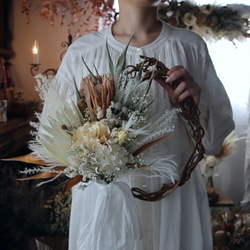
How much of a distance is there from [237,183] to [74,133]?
2.53 meters

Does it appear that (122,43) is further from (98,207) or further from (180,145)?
(98,207)

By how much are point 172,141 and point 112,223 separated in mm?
317

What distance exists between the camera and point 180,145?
968mm

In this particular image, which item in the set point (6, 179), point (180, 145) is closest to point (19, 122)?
point (6, 179)

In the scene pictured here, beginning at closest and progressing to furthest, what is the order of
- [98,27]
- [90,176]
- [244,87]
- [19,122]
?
[90,176], [19,122], [98,27], [244,87]

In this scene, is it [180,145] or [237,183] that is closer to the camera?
[180,145]

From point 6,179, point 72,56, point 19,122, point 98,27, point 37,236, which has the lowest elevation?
point 37,236

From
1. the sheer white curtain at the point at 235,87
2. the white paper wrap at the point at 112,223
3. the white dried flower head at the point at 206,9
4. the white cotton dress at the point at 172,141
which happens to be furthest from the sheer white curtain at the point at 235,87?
the white paper wrap at the point at 112,223

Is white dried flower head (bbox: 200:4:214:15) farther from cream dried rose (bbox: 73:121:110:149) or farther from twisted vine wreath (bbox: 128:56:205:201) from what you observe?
cream dried rose (bbox: 73:121:110:149)

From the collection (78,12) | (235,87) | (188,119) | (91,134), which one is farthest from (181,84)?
(235,87)

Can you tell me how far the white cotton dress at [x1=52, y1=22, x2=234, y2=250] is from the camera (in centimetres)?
93

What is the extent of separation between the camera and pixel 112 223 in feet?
Answer: 2.48

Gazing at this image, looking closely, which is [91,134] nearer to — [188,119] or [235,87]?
[188,119]

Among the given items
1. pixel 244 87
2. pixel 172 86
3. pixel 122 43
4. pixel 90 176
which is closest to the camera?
pixel 90 176
